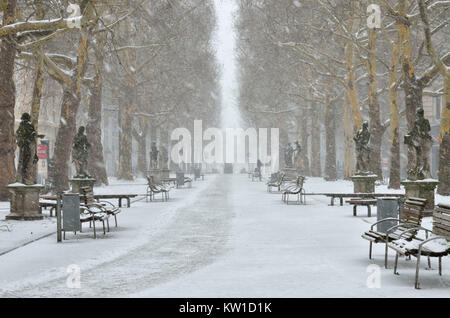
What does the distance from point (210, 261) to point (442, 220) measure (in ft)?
11.3

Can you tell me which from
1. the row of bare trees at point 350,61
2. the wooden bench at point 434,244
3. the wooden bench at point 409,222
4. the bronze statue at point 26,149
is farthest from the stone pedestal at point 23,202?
the row of bare trees at point 350,61

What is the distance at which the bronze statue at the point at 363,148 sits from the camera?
21.8 metres

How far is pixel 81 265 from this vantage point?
9.16m

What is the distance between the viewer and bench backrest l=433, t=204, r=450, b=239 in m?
8.43

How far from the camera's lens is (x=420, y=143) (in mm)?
16500

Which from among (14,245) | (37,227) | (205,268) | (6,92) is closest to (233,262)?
(205,268)

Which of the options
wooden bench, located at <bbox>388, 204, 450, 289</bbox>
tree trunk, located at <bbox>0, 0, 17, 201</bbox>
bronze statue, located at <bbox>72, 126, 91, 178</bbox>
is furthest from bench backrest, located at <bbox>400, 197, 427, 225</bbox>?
tree trunk, located at <bbox>0, 0, 17, 201</bbox>

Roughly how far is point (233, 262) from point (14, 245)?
176 inches

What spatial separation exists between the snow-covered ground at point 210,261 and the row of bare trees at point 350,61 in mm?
7463

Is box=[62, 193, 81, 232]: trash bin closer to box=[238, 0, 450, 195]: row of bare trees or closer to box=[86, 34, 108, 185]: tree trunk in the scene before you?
box=[238, 0, 450, 195]: row of bare trees

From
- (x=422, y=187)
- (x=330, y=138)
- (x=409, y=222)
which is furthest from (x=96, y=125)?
(x=409, y=222)

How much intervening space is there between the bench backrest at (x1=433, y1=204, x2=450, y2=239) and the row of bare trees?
991cm

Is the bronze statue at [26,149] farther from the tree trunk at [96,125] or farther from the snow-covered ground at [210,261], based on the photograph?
the tree trunk at [96,125]
